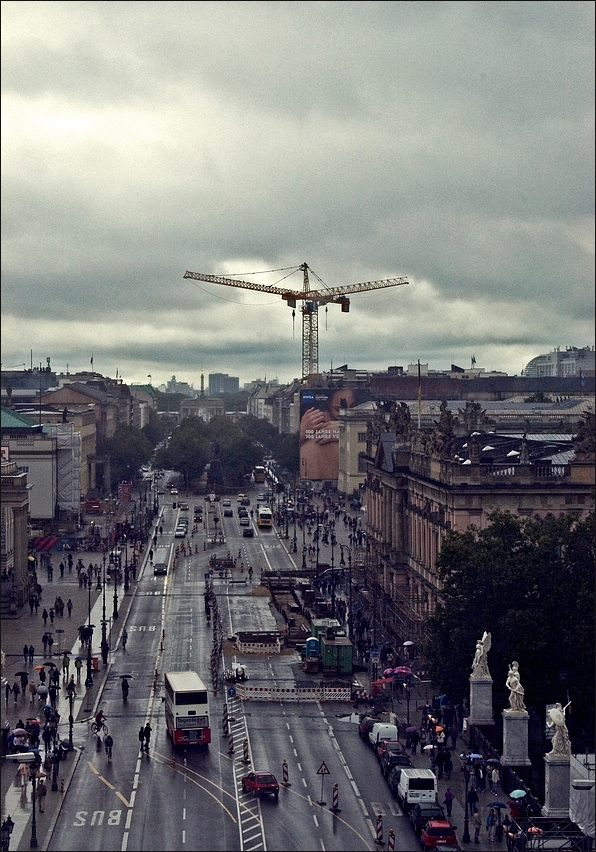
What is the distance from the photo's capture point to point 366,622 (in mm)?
Result: 97312

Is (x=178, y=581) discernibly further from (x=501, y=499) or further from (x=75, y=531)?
(x=501, y=499)

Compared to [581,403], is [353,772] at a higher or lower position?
lower

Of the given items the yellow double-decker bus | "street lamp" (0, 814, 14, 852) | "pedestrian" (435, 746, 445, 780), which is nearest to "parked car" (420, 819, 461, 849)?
"pedestrian" (435, 746, 445, 780)

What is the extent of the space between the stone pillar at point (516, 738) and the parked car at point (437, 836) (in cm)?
963

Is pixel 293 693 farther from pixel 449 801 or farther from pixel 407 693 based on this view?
pixel 449 801

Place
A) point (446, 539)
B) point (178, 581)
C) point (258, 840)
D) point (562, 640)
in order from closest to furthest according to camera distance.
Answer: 1. point (258, 840)
2. point (562, 640)
3. point (446, 539)
4. point (178, 581)

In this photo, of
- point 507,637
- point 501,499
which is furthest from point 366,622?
point 507,637

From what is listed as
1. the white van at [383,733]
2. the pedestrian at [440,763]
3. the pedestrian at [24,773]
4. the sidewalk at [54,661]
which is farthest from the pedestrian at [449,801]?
the pedestrian at [24,773]

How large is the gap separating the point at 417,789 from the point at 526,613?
47.5 feet

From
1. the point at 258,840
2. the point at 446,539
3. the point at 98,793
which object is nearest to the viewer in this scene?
the point at 258,840

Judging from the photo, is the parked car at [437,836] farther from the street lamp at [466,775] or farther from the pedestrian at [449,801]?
the pedestrian at [449,801]

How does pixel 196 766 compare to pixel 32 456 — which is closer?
pixel 196 766

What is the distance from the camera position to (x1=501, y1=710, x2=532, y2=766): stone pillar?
59.8 m

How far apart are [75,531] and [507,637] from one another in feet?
319
